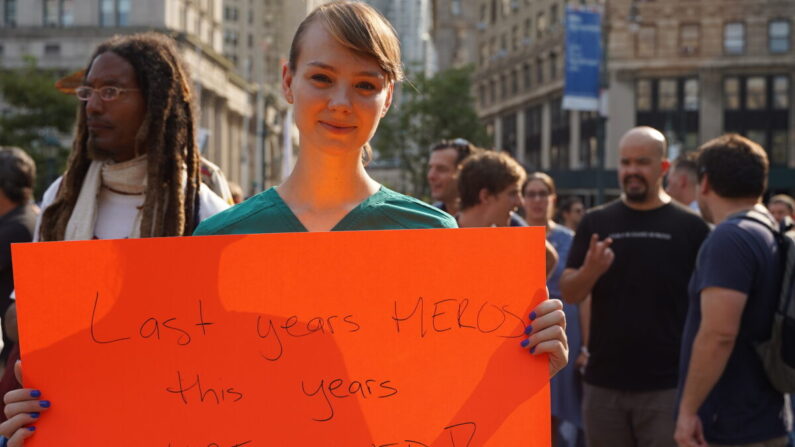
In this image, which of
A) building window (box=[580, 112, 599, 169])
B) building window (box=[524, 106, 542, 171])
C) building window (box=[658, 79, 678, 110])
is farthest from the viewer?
building window (box=[524, 106, 542, 171])

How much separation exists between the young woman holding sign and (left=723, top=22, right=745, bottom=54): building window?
1863 inches

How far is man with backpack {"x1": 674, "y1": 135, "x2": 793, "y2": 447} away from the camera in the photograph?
3666mm

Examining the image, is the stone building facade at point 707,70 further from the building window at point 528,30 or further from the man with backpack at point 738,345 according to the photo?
the man with backpack at point 738,345

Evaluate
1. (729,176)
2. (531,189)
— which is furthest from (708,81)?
(729,176)

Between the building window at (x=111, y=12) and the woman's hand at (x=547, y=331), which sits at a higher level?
the building window at (x=111, y=12)

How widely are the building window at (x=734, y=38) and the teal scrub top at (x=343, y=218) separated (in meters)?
47.3

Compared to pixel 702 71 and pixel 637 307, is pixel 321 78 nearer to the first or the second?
pixel 637 307

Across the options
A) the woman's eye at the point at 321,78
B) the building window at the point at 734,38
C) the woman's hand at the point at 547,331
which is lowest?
the woman's hand at the point at 547,331

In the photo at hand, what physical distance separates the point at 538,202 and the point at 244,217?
5206 millimetres

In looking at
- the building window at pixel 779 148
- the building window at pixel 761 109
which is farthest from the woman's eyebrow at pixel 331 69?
the building window at pixel 779 148

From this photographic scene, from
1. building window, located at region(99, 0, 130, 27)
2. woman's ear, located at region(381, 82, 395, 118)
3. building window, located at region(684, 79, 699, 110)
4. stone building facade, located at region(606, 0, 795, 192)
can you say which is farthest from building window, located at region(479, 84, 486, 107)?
woman's ear, located at region(381, 82, 395, 118)

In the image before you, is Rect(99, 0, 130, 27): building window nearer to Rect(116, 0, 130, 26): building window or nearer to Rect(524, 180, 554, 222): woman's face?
Rect(116, 0, 130, 26): building window

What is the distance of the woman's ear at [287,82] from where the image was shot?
220 cm

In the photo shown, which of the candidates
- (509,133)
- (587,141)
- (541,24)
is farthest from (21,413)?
(509,133)
